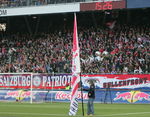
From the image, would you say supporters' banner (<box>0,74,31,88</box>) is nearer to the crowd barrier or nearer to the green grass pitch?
the crowd barrier

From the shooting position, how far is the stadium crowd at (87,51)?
40.2 metres

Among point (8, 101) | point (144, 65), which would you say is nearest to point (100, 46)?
point (144, 65)

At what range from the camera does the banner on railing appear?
35.8m

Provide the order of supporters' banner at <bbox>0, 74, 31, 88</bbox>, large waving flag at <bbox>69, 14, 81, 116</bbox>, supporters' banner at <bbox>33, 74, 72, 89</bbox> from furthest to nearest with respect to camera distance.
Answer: supporters' banner at <bbox>0, 74, 31, 88</bbox> → supporters' banner at <bbox>33, 74, 72, 89</bbox> → large waving flag at <bbox>69, 14, 81, 116</bbox>

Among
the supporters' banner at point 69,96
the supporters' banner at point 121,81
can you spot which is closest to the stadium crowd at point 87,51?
the supporters' banner at point 121,81

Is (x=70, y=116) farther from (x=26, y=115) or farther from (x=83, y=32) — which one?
(x=83, y=32)

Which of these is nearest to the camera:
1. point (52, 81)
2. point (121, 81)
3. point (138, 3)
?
point (121, 81)

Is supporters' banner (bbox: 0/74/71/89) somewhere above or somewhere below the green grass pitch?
above

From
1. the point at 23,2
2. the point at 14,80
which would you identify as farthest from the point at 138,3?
the point at 14,80

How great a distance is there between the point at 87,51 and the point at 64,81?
22.5ft

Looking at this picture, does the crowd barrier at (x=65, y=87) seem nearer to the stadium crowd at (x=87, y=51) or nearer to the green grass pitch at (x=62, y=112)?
the stadium crowd at (x=87, y=51)

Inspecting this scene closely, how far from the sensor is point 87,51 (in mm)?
44531

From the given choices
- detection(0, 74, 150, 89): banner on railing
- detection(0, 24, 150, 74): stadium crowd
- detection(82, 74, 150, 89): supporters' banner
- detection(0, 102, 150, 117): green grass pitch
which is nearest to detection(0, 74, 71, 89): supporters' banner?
detection(0, 74, 150, 89): banner on railing

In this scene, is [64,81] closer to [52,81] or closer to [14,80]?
[52,81]
